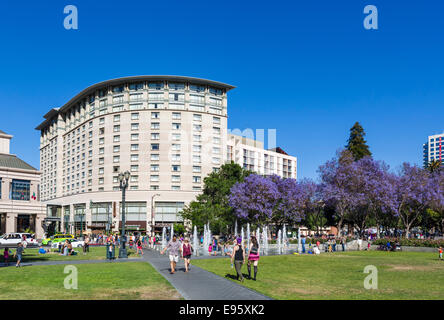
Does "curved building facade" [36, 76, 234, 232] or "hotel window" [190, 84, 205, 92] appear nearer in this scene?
"curved building facade" [36, 76, 234, 232]

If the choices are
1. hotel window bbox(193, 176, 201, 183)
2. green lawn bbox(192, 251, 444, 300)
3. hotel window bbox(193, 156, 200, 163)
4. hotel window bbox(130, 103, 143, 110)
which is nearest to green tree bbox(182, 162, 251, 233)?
hotel window bbox(193, 176, 201, 183)

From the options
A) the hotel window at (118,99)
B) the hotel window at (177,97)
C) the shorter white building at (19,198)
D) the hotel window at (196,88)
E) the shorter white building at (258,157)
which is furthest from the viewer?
the shorter white building at (258,157)

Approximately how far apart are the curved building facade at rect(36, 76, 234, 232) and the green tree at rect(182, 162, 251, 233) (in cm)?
1428

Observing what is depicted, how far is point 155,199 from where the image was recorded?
90.0 meters

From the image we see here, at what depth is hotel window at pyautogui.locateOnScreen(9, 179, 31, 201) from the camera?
65312mm

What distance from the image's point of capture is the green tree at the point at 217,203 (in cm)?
6956

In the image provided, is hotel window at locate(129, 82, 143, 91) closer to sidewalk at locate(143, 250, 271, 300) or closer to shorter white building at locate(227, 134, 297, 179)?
shorter white building at locate(227, 134, 297, 179)

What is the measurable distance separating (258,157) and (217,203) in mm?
56628

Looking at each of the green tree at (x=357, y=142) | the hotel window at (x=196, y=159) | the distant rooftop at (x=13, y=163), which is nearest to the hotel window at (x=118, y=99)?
the hotel window at (x=196, y=159)

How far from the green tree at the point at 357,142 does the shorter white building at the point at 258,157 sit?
3514 centimetres

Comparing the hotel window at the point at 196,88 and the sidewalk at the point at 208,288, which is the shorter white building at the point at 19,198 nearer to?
the hotel window at the point at 196,88

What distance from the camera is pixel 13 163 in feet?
224
